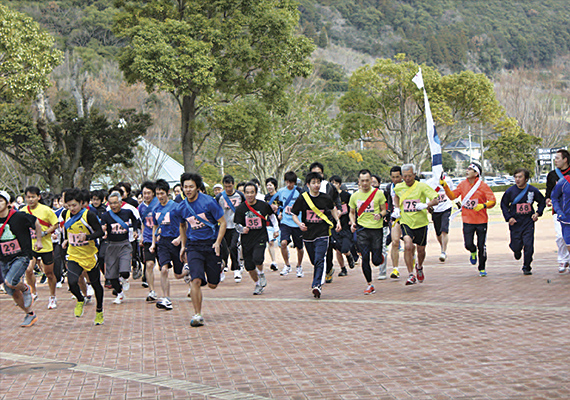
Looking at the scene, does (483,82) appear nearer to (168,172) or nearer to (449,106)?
(449,106)

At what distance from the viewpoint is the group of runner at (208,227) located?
8992 millimetres

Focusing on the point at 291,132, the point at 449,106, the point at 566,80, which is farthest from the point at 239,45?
the point at 566,80

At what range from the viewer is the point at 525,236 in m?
11.7

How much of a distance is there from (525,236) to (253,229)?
4.59 metres

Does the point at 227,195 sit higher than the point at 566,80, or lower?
lower

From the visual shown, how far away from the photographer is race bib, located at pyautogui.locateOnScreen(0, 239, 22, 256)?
915 cm

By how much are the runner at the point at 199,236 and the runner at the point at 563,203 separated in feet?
16.8

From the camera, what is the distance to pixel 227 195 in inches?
537

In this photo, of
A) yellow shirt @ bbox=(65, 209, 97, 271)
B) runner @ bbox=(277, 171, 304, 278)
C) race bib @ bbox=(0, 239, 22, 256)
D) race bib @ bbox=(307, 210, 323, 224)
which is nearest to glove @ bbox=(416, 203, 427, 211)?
race bib @ bbox=(307, 210, 323, 224)

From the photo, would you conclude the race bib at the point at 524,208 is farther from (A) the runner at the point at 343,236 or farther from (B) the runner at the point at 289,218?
(B) the runner at the point at 289,218

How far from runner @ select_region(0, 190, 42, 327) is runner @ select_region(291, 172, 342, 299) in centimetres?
378

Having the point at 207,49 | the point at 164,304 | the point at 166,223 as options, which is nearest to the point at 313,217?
the point at 166,223

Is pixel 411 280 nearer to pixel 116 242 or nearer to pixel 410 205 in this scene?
pixel 410 205

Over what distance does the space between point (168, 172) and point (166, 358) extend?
36136 mm
